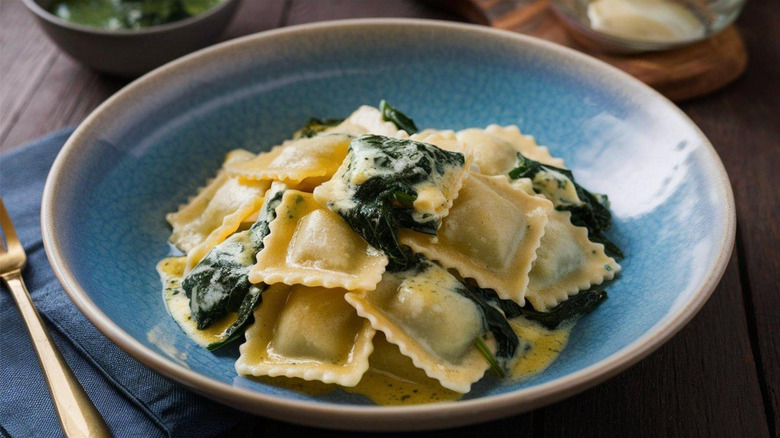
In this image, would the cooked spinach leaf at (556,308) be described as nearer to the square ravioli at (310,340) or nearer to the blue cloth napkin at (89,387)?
the square ravioli at (310,340)

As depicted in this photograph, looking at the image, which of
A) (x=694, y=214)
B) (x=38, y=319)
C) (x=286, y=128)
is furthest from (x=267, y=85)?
(x=694, y=214)

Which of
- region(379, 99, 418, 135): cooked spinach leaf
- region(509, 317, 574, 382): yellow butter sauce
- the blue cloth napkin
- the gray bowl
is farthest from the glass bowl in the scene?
the blue cloth napkin

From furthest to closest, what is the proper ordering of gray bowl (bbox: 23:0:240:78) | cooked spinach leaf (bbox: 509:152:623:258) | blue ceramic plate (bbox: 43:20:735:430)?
gray bowl (bbox: 23:0:240:78) < cooked spinach leaf (bbox: 509:152:623:258) < blue ceramic plate (bbox: 43:20:735:430)

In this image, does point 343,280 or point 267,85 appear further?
point 267,85

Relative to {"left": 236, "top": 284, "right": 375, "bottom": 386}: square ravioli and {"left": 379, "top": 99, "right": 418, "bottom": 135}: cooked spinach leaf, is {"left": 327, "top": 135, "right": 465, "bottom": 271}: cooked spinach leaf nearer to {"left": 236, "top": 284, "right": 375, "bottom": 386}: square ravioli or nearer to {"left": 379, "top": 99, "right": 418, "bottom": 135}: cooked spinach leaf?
{"left": 236, "top": 284, "right": 375, "bottom": 386}: square ravioli

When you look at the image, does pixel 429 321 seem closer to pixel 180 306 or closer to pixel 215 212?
pixel 180 306

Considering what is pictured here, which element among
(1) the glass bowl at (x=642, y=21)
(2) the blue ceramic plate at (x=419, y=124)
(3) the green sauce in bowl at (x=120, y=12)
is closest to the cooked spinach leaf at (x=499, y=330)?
(2) the blue ceramic plate at (x=419, y=124)

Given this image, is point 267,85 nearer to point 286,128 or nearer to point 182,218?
point 286,128
